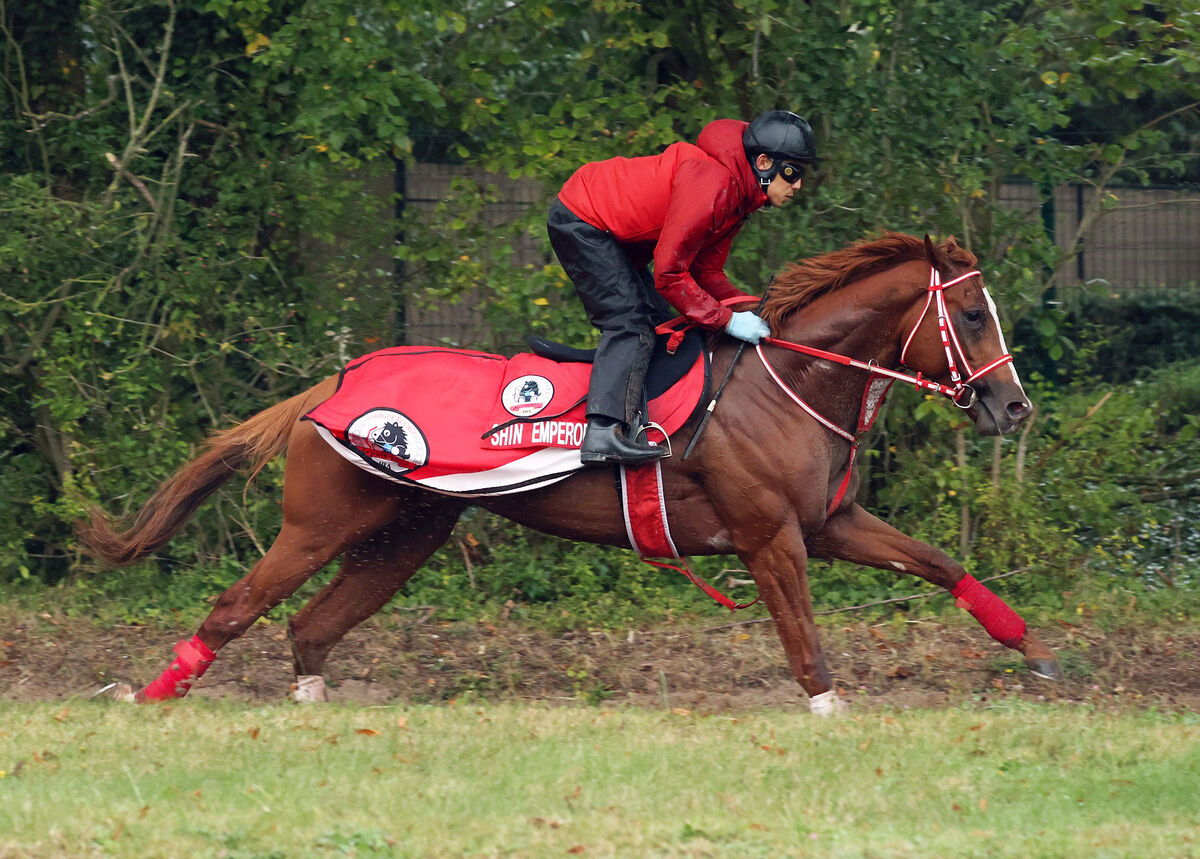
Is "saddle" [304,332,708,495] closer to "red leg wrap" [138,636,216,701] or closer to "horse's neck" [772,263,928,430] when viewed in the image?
"horse's neck" [772,263,928,430]

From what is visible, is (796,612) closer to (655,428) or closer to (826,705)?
(826,705)

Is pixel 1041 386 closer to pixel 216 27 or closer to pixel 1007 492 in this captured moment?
pixel 1007 492

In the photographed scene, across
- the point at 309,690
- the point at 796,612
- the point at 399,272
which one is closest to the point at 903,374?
the point at 796,612

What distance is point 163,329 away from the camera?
7.93 m

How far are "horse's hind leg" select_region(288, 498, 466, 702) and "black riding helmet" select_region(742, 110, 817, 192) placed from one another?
6.54ft

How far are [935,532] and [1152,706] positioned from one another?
2463 mm

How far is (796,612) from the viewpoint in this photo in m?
5.11

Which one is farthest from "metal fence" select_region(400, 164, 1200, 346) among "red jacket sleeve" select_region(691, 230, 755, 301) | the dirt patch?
"red jacket sleeve" select_region(691, 230, 755, 301)

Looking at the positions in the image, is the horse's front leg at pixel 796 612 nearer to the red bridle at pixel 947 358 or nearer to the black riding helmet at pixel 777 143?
the red bridle at pixel 947 358

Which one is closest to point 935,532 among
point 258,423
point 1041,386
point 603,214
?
point 1041,386

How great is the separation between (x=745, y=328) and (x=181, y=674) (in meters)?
2.72

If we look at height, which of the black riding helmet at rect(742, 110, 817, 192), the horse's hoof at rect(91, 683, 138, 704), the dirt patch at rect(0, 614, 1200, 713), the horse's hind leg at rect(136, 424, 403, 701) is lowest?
the dirt patch at rect(0, 614, 1200, 713)

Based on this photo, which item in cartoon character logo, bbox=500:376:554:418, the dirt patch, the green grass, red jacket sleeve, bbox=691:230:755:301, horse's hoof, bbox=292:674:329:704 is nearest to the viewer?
the green grass

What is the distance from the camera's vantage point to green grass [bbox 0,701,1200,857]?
3525 millimetres
